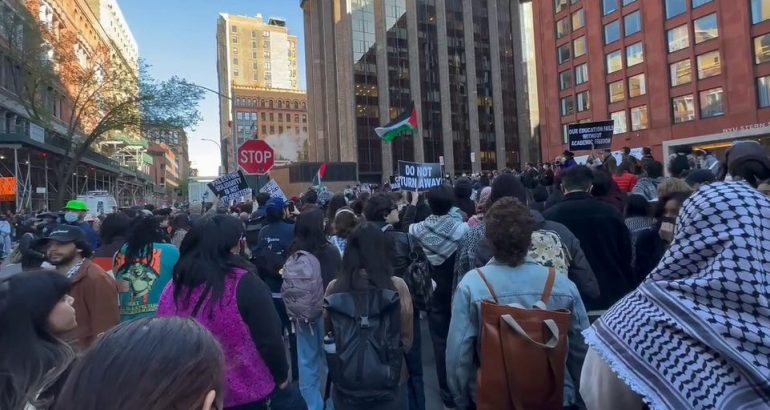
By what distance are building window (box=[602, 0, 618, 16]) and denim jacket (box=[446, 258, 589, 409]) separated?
5699 centimetres

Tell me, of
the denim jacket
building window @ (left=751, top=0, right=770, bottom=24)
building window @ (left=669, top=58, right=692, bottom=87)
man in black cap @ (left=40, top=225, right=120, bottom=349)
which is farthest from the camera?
building window @ (left=669, top=58, right=692, bottom=87)

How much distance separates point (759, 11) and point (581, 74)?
63.0 feet

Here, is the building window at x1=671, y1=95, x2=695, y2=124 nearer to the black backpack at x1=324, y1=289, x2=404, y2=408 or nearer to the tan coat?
the black backpack at x1=324, y1=289, x2=404, y2=408

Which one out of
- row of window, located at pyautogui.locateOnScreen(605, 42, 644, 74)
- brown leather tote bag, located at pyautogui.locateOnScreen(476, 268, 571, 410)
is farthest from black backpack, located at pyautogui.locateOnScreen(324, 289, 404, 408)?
row of window, located at pyautogui.locateOnScreen(605, 42, 644, 74)

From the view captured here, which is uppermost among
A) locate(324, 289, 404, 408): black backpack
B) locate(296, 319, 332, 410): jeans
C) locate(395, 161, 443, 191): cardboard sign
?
locate(395, 161, 443, 191): cardboard sign

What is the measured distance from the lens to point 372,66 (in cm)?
6769

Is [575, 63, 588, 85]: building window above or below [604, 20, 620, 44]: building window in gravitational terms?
below

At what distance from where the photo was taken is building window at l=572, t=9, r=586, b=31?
184ft

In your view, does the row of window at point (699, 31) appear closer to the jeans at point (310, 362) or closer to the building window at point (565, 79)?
the building window at point (565, 79)

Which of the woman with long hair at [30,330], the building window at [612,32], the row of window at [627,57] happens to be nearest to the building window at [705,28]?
the row of window at [627,57]

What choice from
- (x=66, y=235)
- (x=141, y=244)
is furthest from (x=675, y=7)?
(x=66, y=235)

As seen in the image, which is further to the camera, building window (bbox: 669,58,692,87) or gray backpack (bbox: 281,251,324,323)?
building window (bbox: 669,58,692,87)

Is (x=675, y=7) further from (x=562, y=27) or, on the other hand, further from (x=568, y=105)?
(x=568, y=105)

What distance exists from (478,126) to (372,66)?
53.6ft
